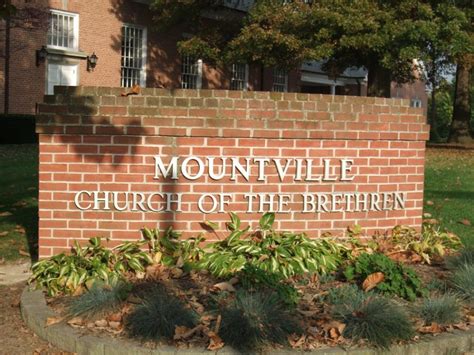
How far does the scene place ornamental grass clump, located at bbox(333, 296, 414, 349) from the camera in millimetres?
4484

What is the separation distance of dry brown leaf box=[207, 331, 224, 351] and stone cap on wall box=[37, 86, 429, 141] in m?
2.14

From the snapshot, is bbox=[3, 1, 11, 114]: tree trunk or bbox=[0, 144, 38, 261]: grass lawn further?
bbox=[3, 1, 11, 114]: tree trunk

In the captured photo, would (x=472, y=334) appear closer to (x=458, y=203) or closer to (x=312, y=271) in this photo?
(x=312, y=271)

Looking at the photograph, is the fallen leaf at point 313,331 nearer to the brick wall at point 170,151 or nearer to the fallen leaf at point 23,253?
the brick wall at point 170,151

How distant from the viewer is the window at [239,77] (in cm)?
3041

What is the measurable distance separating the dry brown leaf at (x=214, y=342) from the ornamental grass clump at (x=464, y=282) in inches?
81.9

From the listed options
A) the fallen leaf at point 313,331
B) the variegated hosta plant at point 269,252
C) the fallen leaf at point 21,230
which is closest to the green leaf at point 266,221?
the variegated hosta plant at point 269,252

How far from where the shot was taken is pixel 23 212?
9.71 m

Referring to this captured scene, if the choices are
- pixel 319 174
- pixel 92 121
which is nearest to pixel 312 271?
pixel 319 174

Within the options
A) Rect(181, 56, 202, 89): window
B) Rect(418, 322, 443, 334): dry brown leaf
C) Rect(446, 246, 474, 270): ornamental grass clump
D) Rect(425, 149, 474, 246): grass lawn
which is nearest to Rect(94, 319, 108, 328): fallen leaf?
Rect(418, 322, 443, 334): dry brown leaf

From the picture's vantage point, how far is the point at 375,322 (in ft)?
15.0

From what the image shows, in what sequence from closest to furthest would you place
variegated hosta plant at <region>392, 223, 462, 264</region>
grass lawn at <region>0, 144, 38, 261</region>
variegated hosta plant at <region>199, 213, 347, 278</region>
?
variegated hosta plant at <region>199, 213, 347, 278</region>, variegated hosta plant at <region>392, 223, 462, 264</region>, grass lawn at <region>0, 144, 38, 261</region>

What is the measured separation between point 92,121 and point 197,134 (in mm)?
890

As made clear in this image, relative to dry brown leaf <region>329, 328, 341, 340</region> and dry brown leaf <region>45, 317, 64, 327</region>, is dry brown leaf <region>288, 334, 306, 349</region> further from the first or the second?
dry brown leaf <region>45, 317, 64, 327</region>
